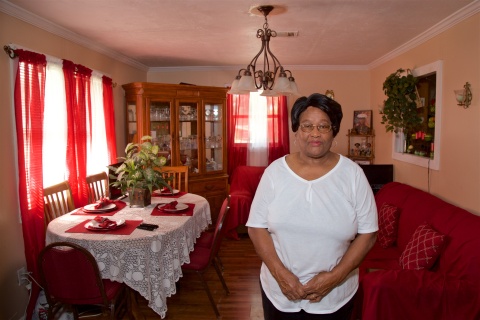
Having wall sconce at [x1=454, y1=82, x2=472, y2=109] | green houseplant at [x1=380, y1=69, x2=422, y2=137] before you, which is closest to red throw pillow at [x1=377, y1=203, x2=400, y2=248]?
green houseplant at [x1=380, y1=69, x2=422, y2=137]

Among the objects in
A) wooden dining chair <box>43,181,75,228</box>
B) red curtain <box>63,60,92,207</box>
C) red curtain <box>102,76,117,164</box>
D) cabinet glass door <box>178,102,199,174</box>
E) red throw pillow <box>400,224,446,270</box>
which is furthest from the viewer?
cabinet glass door <box>178,102,199,174</box>

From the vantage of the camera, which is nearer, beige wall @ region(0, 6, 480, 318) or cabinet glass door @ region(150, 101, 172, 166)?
beige wall @ region(0, 6, 480, 318)

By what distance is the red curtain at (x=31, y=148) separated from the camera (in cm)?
260

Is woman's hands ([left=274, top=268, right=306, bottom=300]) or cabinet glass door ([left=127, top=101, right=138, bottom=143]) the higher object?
cabinet glass door ([left=127, top=101, right=138, bottom=143])

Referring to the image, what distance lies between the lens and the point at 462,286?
6.13ft

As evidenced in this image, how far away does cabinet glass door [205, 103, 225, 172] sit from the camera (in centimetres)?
507

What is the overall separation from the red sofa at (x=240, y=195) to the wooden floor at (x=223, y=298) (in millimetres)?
547

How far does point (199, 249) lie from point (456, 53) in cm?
261

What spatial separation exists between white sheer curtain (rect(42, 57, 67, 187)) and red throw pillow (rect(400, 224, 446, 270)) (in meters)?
2.79

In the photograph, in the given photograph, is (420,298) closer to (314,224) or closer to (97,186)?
(314,224)

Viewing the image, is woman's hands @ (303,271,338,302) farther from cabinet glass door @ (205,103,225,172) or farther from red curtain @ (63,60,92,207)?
cabinet glass door @ (205,103,225,172)

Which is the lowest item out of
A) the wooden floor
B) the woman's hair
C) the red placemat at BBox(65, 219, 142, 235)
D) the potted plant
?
the wooden floor

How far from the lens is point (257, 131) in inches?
213

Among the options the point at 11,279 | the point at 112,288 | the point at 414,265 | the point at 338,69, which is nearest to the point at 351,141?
the point at 338,69
